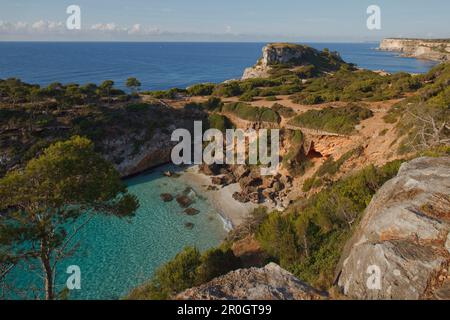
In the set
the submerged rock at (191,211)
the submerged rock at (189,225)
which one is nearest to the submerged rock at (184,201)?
the submerged rock at (191,211)

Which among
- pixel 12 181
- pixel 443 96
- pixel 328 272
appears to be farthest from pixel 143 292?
pixel 443 96

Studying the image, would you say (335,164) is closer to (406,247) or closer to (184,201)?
(184,201)

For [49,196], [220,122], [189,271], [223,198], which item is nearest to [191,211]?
[223,198]

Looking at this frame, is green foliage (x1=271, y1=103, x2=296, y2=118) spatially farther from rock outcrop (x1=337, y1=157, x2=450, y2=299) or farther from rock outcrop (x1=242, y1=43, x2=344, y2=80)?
rock outcrop (x1=242, y1=43, x2=344, y2=80)

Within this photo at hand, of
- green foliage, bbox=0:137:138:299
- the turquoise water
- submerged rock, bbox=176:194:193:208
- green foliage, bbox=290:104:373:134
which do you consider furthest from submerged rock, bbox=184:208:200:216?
green foliage, bbox=0:137:138:299

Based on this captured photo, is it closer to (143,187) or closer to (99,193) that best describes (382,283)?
(99,193)
